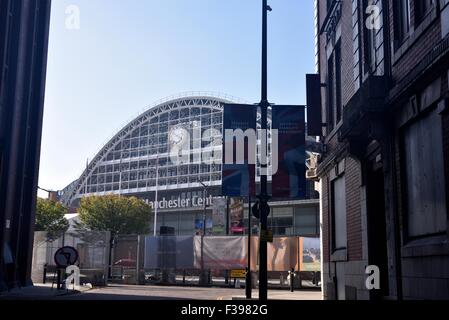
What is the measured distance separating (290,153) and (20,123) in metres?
13.3

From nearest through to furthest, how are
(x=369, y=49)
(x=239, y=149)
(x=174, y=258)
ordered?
(x=369, y=49) → (x=239, y=149) → (x=174, y=258)

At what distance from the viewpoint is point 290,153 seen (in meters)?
15.0

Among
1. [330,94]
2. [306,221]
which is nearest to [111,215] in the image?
[306,221]

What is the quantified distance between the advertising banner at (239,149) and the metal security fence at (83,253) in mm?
14761

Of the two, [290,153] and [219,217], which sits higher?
[219,217]

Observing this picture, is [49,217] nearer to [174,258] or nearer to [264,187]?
[174,258]

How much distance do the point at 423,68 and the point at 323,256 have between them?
10.5m

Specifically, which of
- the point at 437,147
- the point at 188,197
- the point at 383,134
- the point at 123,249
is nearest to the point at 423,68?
the point at 437,147

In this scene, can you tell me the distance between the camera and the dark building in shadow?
69.6ft

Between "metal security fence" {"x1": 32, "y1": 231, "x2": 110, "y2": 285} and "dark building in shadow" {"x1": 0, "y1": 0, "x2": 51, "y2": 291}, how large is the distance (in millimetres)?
4156

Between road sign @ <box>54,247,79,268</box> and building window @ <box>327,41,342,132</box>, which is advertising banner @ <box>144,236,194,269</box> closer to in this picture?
road sign @ <box>54,247,79,268</box>

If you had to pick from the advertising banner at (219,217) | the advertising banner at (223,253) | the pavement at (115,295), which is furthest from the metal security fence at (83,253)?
the advertising banner at (219,217)

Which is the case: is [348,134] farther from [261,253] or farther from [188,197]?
[188,197]

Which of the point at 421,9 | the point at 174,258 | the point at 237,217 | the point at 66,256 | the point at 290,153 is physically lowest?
the point at 66,256
